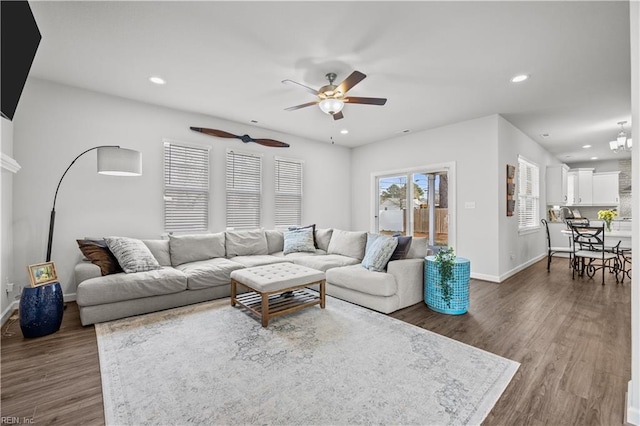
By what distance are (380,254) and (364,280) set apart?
16.1 inches

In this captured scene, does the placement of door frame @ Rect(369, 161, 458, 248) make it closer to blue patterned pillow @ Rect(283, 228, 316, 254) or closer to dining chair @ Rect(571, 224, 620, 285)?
dining chair @ Rect(571, 224, 620, 285)

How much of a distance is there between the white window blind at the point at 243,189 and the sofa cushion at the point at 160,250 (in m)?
1.22

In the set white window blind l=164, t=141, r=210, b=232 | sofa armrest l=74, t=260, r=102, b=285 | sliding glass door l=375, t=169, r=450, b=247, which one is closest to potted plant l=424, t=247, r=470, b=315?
sliding glass door l=375, t=169, r=450, b=247

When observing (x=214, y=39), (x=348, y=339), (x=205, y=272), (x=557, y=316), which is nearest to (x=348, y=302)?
(x=348, y=339)

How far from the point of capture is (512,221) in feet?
16.8

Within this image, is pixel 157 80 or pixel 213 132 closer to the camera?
pixel 157 80

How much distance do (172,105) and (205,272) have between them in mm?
2641

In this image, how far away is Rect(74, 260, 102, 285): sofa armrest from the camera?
116 inches

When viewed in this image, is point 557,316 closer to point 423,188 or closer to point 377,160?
point 423,188

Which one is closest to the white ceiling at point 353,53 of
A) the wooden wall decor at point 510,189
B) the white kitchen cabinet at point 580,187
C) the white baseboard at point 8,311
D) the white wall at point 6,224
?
the white wall at point 6,224

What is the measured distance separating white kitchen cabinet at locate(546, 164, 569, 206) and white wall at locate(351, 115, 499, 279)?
3.94 meters

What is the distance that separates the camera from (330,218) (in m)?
6.64
